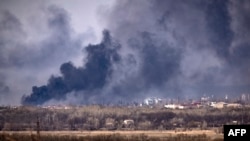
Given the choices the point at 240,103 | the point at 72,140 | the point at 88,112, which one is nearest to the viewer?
the point at 72,140

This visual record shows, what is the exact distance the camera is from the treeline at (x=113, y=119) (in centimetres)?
7325

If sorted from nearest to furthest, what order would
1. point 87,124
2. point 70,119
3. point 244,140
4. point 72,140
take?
1. point 244,140
2. point 72,140
3. point 87,124
4. point 70,119

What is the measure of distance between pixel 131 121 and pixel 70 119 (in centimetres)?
1189

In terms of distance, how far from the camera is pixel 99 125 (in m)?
76.6

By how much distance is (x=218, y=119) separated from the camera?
78.6m

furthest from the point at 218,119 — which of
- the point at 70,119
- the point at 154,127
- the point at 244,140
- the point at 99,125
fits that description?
the point at 244,140

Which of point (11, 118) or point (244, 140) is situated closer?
point (244, 140)

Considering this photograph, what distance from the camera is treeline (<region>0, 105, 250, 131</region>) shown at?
73.2 m

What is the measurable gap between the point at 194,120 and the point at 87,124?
59.7ft

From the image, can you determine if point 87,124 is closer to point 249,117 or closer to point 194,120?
point 194,120

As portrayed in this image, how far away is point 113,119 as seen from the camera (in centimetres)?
8219

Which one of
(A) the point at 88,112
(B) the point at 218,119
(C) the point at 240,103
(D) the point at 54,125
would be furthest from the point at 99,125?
(C) the point at 240,103

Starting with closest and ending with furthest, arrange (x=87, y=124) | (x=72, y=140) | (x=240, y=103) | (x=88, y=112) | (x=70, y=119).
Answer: (x=72, y=140) < (x=87, y=124) < (x=70, y=119) < (x=88, y=112) < (x=240, y=103)

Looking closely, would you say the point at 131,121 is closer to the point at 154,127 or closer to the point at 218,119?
the point at 154,127
